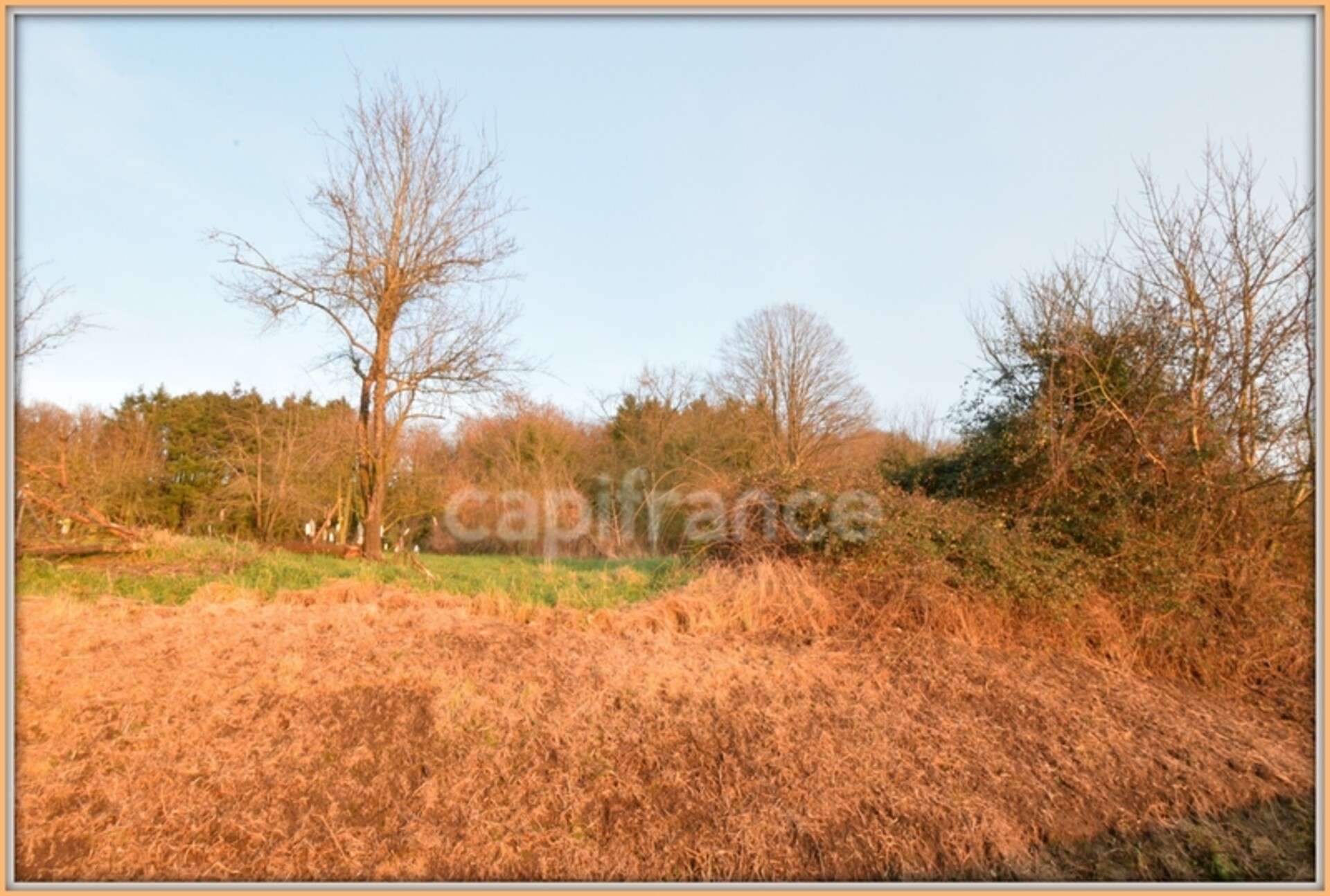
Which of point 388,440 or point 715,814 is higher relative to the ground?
point 388,440

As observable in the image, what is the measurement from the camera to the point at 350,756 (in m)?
3.93

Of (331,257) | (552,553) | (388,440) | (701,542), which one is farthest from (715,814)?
(552,553)

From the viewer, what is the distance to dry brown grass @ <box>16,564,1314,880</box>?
3461 millimetres

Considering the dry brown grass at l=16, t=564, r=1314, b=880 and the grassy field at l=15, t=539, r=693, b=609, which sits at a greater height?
the grassy field at l=15, t=539, r=693, b=609

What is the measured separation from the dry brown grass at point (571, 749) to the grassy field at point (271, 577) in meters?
0.60

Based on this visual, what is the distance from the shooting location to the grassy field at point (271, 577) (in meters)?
6.28

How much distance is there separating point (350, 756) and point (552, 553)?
1662cm

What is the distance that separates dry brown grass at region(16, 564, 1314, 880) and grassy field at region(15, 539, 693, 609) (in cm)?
60

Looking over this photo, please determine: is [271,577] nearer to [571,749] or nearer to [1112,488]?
[571,749]

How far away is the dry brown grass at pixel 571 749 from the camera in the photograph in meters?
3.46

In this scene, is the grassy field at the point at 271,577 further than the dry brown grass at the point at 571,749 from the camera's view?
Yes

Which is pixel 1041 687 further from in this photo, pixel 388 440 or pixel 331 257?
pixel 331 257

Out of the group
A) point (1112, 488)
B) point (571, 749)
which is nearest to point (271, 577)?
point (571, 749)

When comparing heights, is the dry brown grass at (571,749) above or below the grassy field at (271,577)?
below
